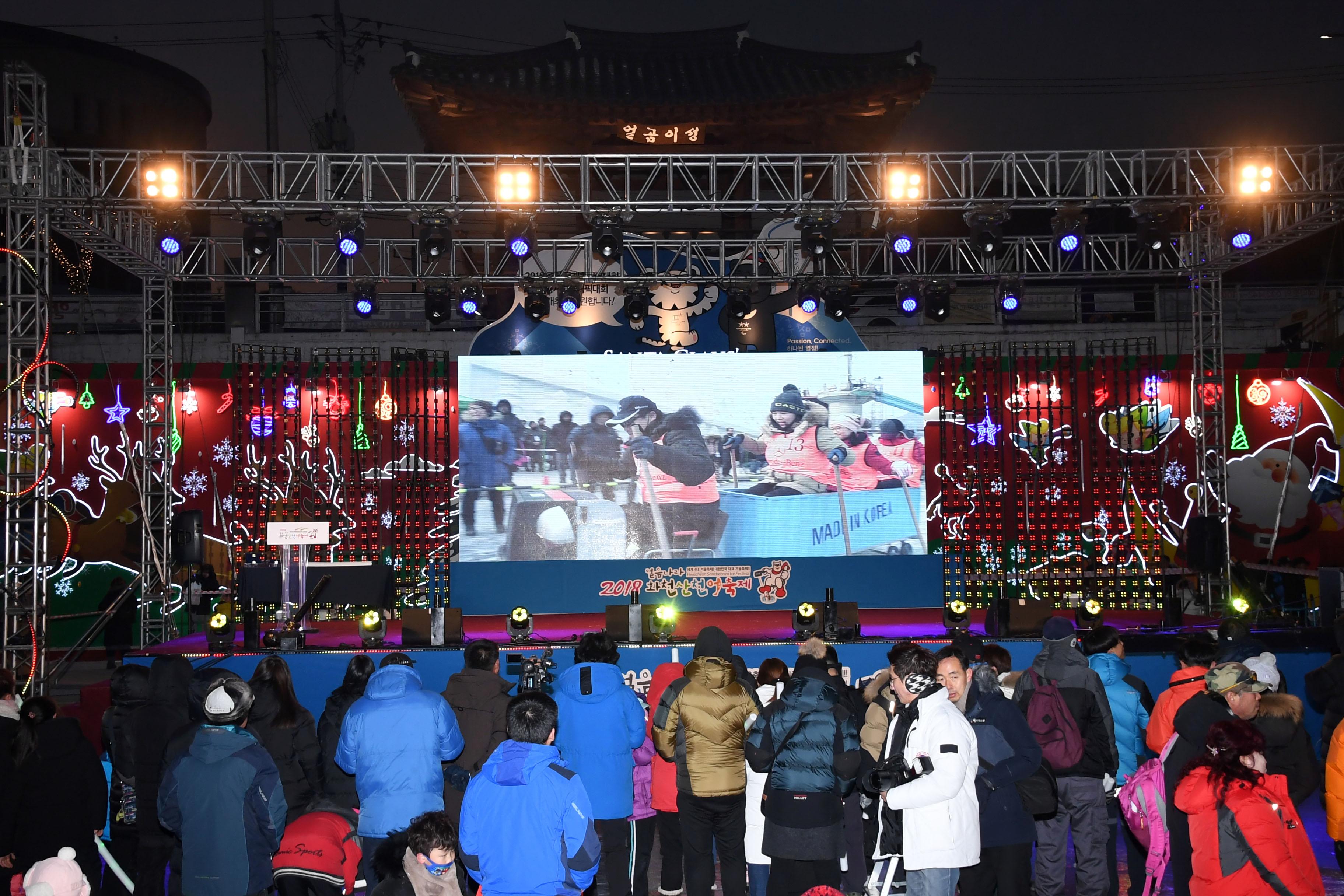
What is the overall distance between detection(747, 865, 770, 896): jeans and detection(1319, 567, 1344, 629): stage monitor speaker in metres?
7.51

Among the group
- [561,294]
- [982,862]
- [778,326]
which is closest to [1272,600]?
[778,326]

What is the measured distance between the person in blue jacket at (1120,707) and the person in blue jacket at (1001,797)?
112 cm

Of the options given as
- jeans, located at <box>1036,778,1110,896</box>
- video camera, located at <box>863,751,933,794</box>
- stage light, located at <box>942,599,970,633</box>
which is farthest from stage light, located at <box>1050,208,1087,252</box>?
video camera, located at <box>863,751,933,794</box>

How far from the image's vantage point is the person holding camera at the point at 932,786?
3895 millimetres

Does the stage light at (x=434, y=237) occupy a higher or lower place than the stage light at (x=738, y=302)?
higher

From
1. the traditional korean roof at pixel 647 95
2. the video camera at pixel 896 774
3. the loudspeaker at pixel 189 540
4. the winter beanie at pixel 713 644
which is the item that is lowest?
the video camera at pixel 896 774

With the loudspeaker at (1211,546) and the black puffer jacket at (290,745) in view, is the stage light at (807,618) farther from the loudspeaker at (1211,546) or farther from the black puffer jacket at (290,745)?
the black puffer jacket at (290,745)

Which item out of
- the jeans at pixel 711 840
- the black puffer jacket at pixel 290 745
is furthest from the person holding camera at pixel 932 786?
the black puffer jacket at pixel 290 745

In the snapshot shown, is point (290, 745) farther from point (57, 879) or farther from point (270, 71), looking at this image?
point (270, 71)

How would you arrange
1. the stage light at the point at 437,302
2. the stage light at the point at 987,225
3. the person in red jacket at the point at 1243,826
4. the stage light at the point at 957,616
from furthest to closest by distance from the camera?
the stage light at the point at 437,302 → the stage light at the point at 987,225 → the stage light at the point at 957,616 → the person in red jacket at the point at 1243,826

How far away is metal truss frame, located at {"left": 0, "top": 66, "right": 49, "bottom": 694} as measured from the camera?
8.97 meters

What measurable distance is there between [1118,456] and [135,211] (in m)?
12.5

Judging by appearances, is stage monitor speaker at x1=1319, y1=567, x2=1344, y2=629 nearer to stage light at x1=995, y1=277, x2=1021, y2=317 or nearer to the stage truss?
the stage truss

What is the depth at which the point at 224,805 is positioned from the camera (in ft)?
13.0
